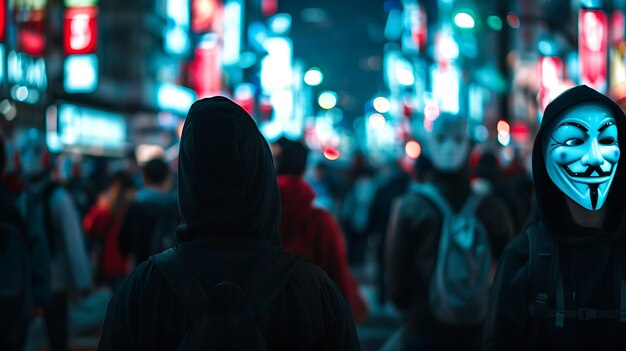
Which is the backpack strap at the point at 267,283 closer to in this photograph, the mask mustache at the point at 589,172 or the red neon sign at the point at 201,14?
the mask mustache at the point at 589,172

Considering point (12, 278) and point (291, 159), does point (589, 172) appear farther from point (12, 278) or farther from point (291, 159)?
point (12, 278)

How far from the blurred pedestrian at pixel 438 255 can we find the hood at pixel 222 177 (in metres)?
2.81

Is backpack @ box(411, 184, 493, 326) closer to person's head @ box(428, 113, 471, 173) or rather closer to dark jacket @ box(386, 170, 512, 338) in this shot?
dark jacket @ box(386, 170, 512, 338)

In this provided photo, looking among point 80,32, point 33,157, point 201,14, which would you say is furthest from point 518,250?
point 201,14

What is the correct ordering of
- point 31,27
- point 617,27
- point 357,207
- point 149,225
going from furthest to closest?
point 31,27 → point 617,27 → point 357,207 → point 149,225

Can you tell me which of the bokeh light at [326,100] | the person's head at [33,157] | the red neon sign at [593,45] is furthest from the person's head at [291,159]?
the bokeh light at [326,100]

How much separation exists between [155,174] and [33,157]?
102 centimetres

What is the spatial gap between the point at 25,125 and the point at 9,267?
25259 millimetres

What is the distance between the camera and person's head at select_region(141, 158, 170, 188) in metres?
8.02

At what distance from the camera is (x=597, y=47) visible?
60.7ft

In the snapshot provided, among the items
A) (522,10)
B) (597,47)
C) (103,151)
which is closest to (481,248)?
(597,47)

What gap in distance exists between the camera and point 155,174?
8.02 meters

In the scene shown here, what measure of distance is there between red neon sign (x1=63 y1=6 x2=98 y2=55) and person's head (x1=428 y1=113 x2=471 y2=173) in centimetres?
1973

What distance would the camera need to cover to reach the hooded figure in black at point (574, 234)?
341cm
